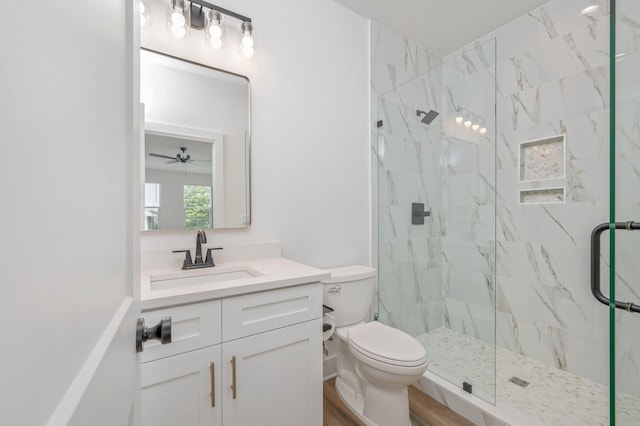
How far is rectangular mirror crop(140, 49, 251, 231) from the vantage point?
1.46 meters

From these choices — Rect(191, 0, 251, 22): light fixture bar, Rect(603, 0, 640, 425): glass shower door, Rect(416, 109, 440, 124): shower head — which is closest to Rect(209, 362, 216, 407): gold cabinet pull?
Rect(603, 0, 640, 425): glass shower door

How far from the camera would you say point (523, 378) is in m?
1.86

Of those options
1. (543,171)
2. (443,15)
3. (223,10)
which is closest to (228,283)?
(223,10)

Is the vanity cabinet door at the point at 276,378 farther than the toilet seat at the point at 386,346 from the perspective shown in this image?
No

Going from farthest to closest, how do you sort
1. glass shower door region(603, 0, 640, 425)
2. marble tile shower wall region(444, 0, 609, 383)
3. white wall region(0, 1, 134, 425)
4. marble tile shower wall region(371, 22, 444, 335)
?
marble tile shower wall region(371, 22, 444, 335) → marble tile shower wall region(444, 0, 609, 383) → glass shower door region(603, 0, 640, 425) → white wall region(0, 1, 134, 425)

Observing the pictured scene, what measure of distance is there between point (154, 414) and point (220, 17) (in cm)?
188

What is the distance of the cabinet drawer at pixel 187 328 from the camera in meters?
0.97

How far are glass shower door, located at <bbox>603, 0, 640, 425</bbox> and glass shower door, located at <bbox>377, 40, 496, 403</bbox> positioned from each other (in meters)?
0.86

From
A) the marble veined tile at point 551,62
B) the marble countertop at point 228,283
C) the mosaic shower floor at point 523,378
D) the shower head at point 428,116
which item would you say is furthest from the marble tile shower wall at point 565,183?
the marble countertop at point 228,283

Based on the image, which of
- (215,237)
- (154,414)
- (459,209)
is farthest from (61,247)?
(459,209)

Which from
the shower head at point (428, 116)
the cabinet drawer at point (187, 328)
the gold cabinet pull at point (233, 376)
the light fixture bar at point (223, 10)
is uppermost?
the light fixture bar at point (223, 10)

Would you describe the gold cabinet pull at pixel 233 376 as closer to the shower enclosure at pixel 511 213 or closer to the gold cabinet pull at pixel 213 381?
the gold cabinet pull at pixel 213 381

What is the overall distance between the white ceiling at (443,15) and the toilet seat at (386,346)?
→ 2275 mm

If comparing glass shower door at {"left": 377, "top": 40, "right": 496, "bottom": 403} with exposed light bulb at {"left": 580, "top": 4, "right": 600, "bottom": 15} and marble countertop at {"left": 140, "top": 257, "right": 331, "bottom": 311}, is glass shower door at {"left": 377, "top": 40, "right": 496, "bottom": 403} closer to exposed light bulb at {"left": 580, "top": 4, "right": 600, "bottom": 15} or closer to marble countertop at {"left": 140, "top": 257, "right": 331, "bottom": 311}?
exposed light bulb at {"left": 580, "top": 4, "right": 600, "bottom": 15}
